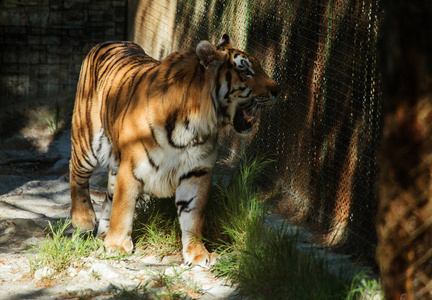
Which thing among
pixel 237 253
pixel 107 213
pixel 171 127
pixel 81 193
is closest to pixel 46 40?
pixel 81 193

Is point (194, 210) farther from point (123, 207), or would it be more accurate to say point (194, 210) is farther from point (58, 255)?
point (58, 255)

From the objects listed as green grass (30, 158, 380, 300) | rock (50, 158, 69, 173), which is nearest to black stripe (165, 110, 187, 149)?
green grass (30, 158, 380, 300)

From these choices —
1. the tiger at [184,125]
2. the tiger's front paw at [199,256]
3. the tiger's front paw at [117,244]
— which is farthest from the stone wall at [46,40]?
the tiger's front paw at [199,256]

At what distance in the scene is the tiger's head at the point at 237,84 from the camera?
13.9 feet

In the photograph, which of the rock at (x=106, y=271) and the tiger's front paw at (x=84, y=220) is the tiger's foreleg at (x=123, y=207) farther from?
the tiger's front paw at (x=84, y=220)

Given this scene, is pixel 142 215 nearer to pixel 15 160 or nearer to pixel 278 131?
pixel 278 131

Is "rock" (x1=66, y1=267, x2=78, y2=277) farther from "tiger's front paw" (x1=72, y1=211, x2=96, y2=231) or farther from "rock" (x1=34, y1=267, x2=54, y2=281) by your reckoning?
A: "tiger's front paw" (x1=72, y1=211, x2=96, y2=231)

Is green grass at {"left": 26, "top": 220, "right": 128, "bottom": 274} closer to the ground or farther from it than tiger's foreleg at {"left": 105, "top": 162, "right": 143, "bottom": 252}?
closer to the ground

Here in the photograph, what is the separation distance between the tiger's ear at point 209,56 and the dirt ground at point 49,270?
138 cm

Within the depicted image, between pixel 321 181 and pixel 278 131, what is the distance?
2.77 ft

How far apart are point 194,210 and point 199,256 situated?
33 cm

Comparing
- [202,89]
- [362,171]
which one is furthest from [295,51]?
[362,171]

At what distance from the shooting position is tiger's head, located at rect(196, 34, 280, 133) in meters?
4.23

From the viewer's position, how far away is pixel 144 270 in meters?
4.25
